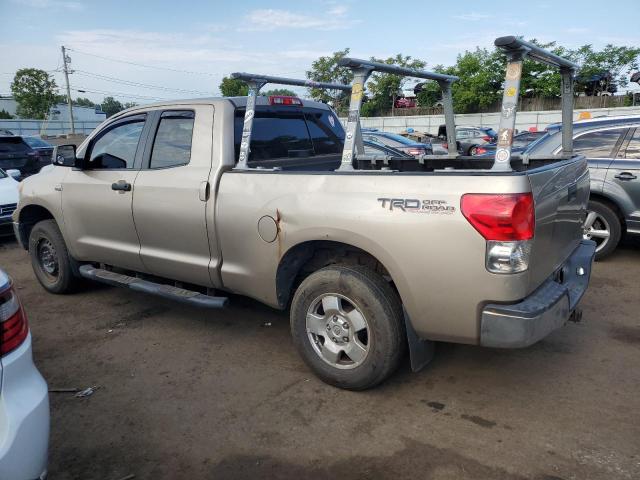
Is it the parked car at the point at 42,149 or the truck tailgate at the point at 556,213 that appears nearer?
the truck tailgate at the point at 556,213

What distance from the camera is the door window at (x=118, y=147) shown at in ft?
14.3

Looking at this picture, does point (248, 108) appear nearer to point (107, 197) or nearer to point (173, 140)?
point (173, 140)

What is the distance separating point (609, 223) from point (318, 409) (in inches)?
179

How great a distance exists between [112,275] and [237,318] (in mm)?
1204

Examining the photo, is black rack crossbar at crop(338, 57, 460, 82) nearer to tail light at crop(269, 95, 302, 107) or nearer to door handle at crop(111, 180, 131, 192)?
tail light at crop(269, 95, 302, 107)

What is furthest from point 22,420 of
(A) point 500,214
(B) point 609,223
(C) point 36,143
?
(C) point 36,143

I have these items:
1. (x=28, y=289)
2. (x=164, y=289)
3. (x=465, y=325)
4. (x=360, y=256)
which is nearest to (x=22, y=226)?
(x=28, y=289)

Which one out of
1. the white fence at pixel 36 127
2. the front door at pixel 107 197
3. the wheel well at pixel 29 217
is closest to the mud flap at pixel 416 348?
the front door at pixel 107 197

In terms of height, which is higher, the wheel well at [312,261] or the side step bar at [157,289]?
the wheel well at [312,261]

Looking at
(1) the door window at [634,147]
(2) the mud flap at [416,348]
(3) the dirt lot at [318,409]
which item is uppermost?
(1) the door window at [634,147]

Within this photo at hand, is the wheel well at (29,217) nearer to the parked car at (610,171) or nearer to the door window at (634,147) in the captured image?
the parked car at (610,171)

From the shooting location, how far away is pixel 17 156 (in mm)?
12242

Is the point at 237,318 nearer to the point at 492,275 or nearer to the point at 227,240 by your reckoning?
the point at 227,240

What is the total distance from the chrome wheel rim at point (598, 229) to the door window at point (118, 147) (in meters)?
5.06
